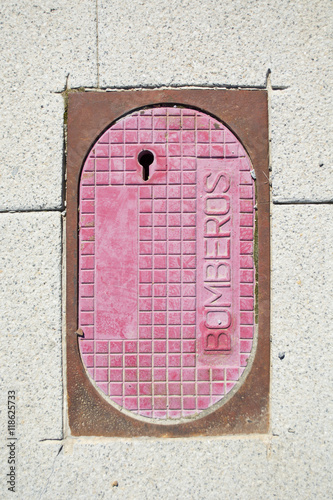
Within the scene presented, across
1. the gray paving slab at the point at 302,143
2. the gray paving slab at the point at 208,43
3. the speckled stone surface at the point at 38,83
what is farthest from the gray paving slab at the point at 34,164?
the gray paving slab at the point at 302,143

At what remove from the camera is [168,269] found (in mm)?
1995

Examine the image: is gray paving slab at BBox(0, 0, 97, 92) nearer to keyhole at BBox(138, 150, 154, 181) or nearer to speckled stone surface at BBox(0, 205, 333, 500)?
keyhole at BBox(138, 150, 154, 181)

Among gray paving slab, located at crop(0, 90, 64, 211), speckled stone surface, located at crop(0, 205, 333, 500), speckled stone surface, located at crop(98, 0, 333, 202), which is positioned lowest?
speckled stone surface, located at crop(0, 205, 333, 500)

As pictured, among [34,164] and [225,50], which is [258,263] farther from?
[34,164]

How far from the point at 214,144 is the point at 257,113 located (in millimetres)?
365

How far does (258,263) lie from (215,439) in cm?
120

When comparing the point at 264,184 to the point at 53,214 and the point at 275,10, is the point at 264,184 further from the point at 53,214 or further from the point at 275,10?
the point at 53,214

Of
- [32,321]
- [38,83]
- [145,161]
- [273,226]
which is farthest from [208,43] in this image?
[32,321]

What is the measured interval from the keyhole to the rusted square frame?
311 millimetres

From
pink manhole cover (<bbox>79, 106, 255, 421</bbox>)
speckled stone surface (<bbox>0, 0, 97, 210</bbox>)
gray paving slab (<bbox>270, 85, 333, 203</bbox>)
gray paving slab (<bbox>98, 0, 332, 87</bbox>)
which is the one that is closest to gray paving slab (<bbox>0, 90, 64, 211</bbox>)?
speckled stone surface (<bbox>0, 0, 97, 210</bbox>)

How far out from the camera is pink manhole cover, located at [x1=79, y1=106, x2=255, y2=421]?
1.98 m

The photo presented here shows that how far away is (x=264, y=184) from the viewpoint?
203 centimetres

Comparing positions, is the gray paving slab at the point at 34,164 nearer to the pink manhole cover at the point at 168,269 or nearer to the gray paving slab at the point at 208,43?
the pink manhole cover at the point at 168,269

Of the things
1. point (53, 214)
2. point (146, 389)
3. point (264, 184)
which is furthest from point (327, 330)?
point (53, 214)
